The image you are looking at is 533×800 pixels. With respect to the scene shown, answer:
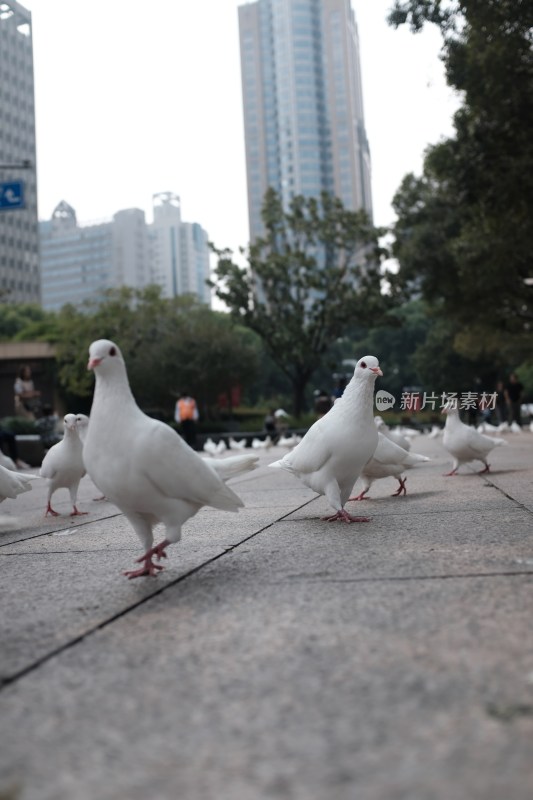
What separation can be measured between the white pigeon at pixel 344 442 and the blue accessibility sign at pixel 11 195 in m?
10.1

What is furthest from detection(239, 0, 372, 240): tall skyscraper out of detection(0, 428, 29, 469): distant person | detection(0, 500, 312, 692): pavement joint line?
detection(0, 500, 312, 692): pavement joint line

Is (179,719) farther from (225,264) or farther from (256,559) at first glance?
(225,264)

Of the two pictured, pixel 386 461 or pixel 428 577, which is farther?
pixel 386 461

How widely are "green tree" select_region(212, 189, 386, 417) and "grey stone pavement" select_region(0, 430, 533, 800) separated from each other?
2759 centimetres

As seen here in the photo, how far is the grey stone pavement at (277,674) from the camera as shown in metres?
1.50

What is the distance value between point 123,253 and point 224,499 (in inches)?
5695

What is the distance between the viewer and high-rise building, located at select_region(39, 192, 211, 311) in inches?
5640

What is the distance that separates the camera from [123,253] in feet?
471

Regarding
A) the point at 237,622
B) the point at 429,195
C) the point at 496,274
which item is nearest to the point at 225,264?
the point at 429,195

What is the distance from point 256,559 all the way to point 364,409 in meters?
1.50

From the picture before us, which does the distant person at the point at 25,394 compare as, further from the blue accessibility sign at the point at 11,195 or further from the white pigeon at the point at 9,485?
the white pigeon at the point at 9,485

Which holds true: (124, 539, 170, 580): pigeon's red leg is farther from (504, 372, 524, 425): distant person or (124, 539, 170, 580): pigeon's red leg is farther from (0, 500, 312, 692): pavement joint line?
(504, 372, 524, 425): distant person

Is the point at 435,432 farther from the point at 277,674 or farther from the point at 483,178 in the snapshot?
the point at 277,674

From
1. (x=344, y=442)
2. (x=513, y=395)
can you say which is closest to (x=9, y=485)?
(x=344, y=442)
